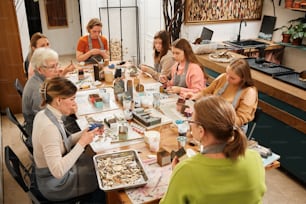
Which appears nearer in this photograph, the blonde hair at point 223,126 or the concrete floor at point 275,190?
the blonde hair at point 223,126

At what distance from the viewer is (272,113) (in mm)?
3115

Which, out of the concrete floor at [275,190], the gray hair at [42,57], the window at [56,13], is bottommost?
the concrete floor at [275,190]

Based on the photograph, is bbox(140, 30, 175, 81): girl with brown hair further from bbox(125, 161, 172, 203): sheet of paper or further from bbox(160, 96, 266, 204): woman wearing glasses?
bbox(160, 96, 266, 204): woman wearing glasses

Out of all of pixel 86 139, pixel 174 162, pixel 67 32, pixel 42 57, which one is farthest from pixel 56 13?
pixel 174 162

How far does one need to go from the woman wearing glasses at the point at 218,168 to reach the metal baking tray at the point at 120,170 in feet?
1.33

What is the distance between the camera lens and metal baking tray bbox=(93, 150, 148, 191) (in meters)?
1.65

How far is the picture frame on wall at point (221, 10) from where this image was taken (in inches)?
180

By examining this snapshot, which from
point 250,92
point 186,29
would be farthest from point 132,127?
point 186,29

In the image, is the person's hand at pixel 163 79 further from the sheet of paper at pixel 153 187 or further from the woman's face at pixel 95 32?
the sheet of paper at pixel 153 187

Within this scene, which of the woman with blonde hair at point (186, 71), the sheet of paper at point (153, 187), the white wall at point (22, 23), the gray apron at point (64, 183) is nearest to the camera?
the sheet of paper at point (153, 187)

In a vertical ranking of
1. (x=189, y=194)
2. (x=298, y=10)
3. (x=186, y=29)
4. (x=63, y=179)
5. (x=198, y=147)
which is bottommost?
(x=63, y=179)

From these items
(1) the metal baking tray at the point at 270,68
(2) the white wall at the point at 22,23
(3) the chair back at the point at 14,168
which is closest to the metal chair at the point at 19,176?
(3) the chair back at the point at 14,168

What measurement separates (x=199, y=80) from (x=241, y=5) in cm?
252

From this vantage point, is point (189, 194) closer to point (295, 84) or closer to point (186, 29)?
point (295, 84)
